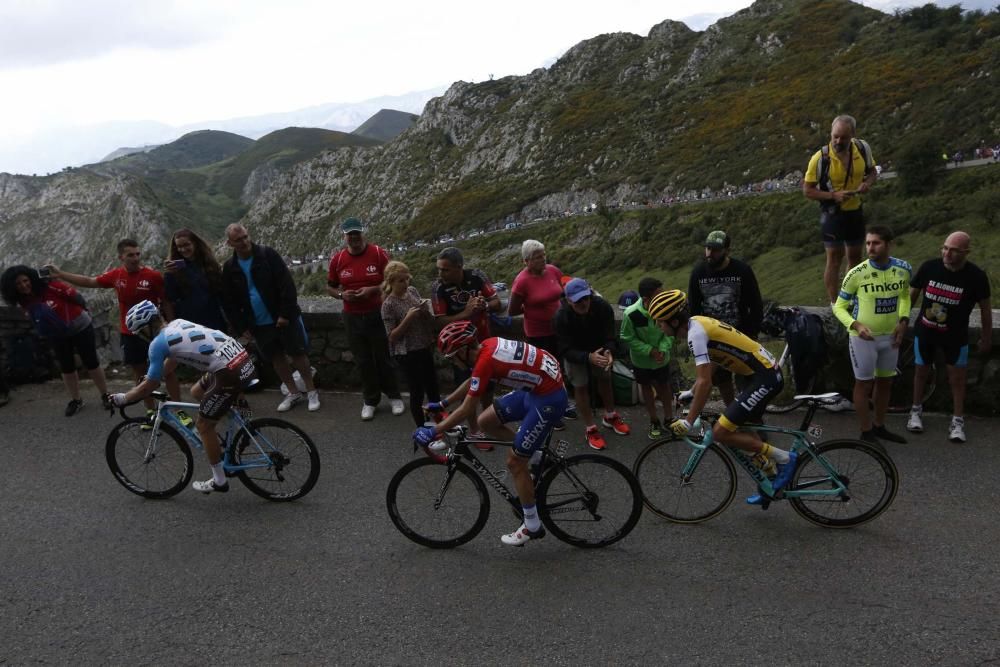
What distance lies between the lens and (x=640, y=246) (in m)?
44.3

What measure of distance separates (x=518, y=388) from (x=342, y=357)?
452 centimetres

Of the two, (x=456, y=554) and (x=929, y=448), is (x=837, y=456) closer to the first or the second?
(x=929, y=448)

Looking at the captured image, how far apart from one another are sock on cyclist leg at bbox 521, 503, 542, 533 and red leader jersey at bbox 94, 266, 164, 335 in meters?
4.91

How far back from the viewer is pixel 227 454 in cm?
578

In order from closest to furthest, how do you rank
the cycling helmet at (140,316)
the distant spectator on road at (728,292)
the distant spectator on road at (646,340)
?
the cycling helmet at (140,316) < the distant spectator on road at (728,292) < the distant spectator on road at (646,340)

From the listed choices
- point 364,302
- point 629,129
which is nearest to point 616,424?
point 364,302

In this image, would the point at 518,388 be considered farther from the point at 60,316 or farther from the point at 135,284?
the point at 60,316

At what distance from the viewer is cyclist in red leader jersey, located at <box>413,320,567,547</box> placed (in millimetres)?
4527

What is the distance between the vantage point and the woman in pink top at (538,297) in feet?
21.5

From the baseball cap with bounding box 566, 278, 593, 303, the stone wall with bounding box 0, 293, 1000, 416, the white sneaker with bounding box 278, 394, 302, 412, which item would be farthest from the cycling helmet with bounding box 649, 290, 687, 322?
the white sneaker with bounding box 278, 394, 302, 412

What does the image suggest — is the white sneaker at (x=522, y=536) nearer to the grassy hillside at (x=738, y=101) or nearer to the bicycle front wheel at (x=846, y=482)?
the bicycle front wheel at (x=846, y=482)

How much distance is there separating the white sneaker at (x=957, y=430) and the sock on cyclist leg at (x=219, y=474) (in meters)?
6.19

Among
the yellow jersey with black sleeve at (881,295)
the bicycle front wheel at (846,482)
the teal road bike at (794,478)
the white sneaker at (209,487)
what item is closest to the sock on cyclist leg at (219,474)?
the white sneaker at (209,487)

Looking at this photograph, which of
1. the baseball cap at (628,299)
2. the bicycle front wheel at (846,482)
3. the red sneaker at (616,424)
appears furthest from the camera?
the red sneaker at (616,424)
